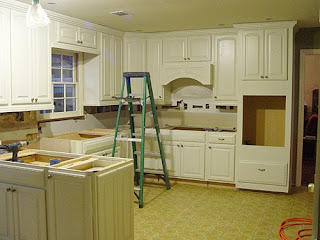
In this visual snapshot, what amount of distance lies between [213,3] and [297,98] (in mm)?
2368

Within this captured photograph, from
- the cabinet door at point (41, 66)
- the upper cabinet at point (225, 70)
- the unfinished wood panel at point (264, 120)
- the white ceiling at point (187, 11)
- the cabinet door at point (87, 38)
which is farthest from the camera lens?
the unfinished wood panel at point (264, 120)

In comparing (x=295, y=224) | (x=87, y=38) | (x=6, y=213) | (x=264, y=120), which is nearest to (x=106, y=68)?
(x=87, y=38)

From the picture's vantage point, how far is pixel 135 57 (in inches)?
226

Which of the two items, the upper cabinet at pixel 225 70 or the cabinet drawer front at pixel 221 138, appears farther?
the upper cabinet at pixel 225 70

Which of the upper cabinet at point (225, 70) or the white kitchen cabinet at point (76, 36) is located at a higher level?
the white kitchen cabinet at point (76, 36)

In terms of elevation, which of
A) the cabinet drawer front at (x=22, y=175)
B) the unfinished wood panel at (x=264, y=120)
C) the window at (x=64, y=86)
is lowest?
the cabinet drawer front at (x=22, y=175)

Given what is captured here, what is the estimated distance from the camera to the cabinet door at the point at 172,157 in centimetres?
551

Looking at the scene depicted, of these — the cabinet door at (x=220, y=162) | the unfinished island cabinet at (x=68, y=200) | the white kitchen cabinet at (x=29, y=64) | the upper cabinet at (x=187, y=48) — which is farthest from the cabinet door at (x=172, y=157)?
the unfinished island cabinet at (x=68, y=200)

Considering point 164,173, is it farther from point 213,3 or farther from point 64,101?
point 213,3

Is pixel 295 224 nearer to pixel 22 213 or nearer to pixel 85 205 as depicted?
pixel 85 205

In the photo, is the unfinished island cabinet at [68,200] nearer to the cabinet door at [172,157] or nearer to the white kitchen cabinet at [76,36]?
the white kitchen cabinet at [76,36]

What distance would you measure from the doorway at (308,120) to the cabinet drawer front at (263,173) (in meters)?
0.70

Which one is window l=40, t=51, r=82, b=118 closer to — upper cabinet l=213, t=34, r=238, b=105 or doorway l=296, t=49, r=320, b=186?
upper cabinet l=213, t=34, r=238, b=105

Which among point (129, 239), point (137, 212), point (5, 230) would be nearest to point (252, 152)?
point (137, 212)
